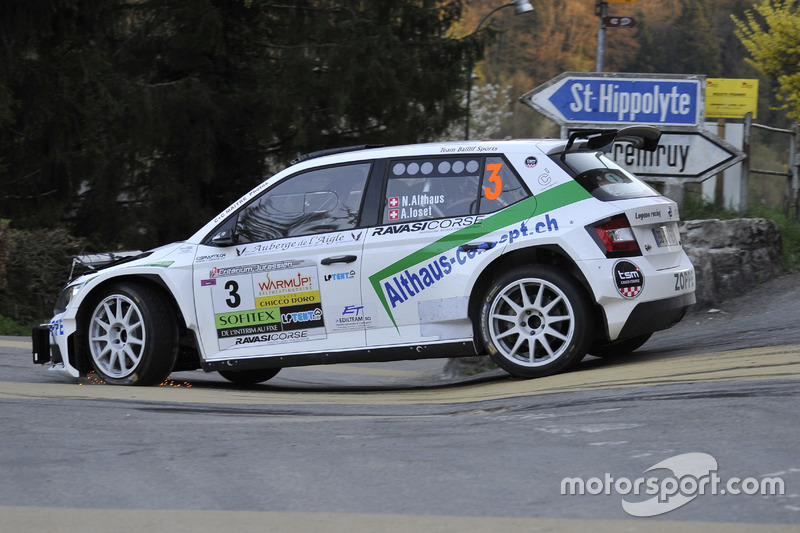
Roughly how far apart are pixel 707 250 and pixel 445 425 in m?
5.89

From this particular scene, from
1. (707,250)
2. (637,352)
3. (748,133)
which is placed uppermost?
(748,133)

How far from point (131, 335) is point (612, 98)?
646cm

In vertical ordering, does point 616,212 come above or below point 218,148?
below

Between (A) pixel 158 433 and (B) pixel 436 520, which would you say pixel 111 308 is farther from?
(B) pixel 436 520

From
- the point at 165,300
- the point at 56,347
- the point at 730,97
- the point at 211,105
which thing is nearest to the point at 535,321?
the point at 165,300

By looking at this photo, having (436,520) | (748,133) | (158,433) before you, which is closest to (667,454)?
(436,520)

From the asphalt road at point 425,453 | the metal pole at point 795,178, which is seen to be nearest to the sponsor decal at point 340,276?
the asphalt road at point 425,453

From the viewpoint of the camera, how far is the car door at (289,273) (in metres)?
7.57

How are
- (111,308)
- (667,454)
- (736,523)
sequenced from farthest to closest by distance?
(111,308), (667,454), (736,523)

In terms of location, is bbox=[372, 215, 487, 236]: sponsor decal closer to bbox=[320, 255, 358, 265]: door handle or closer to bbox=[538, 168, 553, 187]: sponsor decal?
bbox=[320, 255, 358, 265]: door handle

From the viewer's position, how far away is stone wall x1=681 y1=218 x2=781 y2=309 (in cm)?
1052

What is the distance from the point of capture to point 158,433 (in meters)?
5.71

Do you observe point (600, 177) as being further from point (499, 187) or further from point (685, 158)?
point (685, 158)

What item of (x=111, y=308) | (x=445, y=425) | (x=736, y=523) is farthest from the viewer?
(x=111, y=308)
